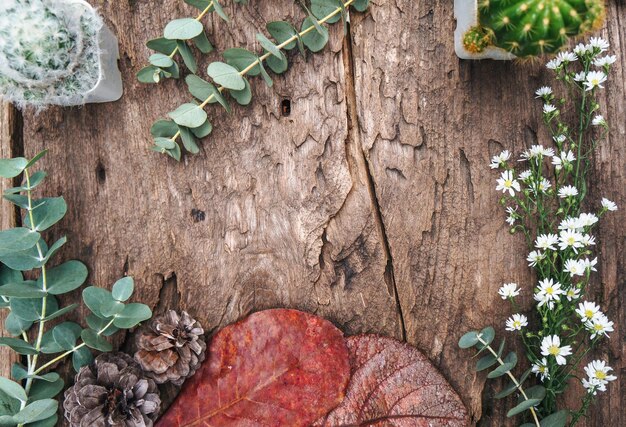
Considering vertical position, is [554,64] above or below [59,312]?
above

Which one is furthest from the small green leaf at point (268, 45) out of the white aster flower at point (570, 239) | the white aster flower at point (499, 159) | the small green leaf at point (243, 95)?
the white aster flower at point (570, 239)

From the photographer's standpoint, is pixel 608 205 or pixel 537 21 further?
pixel 608 205

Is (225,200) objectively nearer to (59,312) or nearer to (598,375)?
(59,312)

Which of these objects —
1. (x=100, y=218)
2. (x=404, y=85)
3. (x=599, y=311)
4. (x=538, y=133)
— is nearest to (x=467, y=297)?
(x=599, y=311)

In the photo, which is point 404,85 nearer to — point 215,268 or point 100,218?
point 215,268

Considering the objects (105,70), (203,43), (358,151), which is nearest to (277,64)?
(203,43)

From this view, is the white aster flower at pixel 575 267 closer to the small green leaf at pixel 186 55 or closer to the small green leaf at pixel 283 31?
the small green leaf at pixel 283 31

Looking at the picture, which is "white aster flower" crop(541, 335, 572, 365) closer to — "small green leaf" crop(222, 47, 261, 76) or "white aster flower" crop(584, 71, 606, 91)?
"white aster flower" crop(584, 71, 606, 91)
